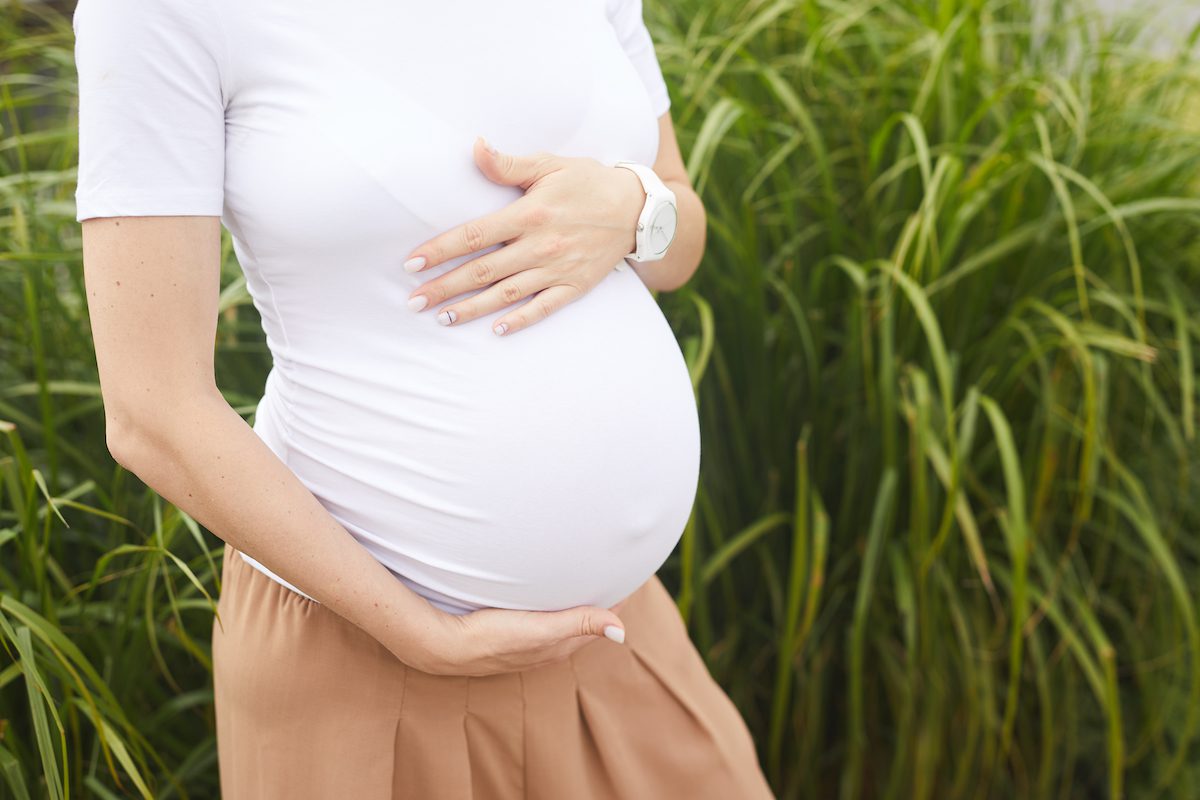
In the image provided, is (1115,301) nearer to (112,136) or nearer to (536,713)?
(536,713)

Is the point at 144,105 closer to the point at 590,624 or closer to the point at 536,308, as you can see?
the point at 536,308

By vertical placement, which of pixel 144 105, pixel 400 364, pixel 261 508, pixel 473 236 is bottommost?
pixel 261 508

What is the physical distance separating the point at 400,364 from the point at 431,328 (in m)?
0.04

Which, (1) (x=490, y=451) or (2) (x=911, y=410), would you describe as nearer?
(1) (x=490, y=451)

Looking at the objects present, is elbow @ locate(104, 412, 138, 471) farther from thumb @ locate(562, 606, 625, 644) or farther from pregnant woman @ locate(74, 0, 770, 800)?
thumb @ locate(562, 606, 625, 644)

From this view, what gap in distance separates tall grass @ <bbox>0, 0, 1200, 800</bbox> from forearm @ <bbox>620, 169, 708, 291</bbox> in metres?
0.26

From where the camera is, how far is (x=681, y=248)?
3.78 ft

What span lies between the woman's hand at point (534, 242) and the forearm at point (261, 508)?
Answer: 0.19 metres

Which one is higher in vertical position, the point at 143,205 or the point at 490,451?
the point at 143,205

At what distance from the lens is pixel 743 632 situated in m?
1.78

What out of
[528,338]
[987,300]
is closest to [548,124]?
[528,338]

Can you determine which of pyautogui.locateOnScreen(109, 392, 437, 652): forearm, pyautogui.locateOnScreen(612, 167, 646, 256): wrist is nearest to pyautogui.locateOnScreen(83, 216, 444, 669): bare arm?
pyautogui.locateOnScreen(109, 392, 437, 652): forearm

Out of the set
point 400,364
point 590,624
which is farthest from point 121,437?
point 590,624

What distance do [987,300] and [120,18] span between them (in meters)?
1.36
